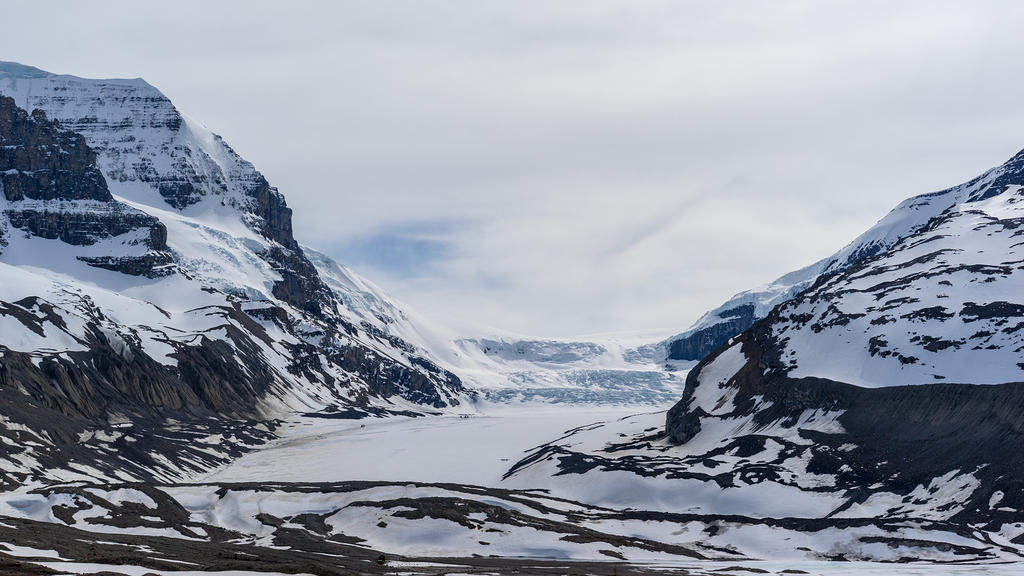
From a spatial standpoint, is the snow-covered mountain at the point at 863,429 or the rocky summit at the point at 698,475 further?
the snow-covered mountain at the point at 863,429

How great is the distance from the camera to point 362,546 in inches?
3969

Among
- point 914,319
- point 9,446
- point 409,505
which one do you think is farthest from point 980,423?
point 9,446

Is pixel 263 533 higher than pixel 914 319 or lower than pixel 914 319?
lower

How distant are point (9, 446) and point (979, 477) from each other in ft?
417

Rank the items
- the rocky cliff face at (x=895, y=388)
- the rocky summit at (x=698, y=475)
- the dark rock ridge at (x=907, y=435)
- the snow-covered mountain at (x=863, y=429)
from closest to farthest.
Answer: the rocky summit at (x=698, y=475), the snow-covered mountain at (x=863, y=429), the dark rock ridge at (x=907, y=435), the rocky cliff face at (x=895, y=388)

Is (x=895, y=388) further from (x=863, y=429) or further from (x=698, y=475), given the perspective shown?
(x=698, y=475)

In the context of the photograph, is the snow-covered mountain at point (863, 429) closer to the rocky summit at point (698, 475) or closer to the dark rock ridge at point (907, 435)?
the dark rock ridge at point (907, 435)

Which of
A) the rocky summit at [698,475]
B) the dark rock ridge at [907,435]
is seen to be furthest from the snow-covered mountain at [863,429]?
the rocky summit at [698,475]

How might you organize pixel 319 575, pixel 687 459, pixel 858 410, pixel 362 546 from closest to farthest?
pixel 319 575, pixel 362 546, pixel 858 410, pixel 687 459

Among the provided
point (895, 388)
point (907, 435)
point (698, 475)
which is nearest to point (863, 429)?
point (907, 435)

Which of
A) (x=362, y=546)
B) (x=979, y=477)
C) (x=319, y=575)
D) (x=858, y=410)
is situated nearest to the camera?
(x=319, y=575)

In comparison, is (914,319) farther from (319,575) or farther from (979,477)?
(319,575)

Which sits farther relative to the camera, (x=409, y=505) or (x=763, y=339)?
(x=763, y=339)

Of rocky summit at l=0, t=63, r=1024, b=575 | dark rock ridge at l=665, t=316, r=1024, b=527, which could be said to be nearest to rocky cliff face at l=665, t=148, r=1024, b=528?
dark rock ridge at l=665, t=316, r=1024, b=527
